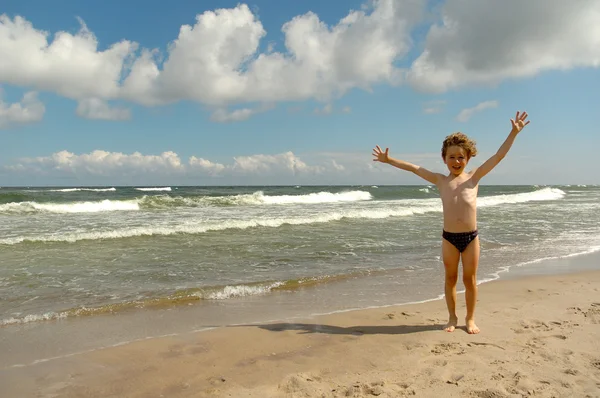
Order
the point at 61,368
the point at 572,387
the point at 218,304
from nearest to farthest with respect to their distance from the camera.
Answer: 1. the point at 572,387
2. the point at 61,368
3. the point at 218,304

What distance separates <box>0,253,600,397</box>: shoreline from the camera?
332 centimetres

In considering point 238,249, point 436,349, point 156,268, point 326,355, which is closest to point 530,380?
point 436,349

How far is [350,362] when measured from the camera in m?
3.73

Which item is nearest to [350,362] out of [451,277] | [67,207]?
[451,277]

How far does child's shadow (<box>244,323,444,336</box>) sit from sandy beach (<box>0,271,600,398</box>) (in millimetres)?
12

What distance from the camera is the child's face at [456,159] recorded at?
14.6 ft

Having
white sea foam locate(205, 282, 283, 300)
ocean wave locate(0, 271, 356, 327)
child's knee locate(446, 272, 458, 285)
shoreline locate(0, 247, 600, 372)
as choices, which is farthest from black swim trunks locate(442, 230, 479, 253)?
white sea foam locate(205, 282, 283, 300)

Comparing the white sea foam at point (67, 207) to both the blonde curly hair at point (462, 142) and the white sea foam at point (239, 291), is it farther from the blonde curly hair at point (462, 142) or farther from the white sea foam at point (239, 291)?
the blonde curly hair at point (462, 142)

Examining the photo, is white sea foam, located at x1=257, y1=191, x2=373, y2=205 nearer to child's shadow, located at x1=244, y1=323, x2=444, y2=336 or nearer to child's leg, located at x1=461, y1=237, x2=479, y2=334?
child's shadow, located at x1=244, y1=323, x2=444, y2=336

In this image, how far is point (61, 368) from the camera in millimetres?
3791

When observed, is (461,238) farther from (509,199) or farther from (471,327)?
(509,199)

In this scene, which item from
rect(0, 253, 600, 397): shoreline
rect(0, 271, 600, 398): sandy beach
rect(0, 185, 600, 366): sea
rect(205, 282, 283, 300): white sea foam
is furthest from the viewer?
rect(205, 282, 283, 300): white sea foam

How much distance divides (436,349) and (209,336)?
237 centimetres

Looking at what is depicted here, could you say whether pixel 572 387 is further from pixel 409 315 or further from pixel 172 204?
pixel 172 204
